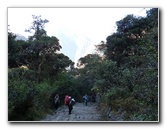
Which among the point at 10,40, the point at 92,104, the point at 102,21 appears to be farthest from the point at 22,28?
the point at 92,104

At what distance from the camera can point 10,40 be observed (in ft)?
21.7

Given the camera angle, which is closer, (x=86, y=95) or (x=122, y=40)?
(x=86, y=95)

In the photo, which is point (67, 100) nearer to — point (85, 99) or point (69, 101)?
point (69, 101)

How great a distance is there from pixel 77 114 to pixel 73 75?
0.69 m

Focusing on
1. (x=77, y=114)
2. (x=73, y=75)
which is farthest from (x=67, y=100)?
(x=73, y=75)

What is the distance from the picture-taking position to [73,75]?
22.4 ft

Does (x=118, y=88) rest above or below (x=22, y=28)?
below

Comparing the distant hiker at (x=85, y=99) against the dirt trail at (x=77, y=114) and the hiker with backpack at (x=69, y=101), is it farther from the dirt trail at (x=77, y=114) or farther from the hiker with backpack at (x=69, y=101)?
the hiker with backpack at (x=69, y=101)

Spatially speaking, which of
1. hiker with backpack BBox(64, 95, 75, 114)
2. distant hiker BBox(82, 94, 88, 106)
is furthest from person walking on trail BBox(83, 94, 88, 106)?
hiker with backpack BBox(64, 95, 75, 114)

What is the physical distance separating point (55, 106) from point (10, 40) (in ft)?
4.68

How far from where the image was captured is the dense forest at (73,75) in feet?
21.7

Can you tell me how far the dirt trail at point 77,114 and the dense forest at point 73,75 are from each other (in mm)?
142

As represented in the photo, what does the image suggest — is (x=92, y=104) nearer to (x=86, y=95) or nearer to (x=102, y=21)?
(x=86, y=95)

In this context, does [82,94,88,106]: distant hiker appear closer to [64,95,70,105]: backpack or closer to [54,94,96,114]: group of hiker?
[54,94,96,114]: group of hiker
